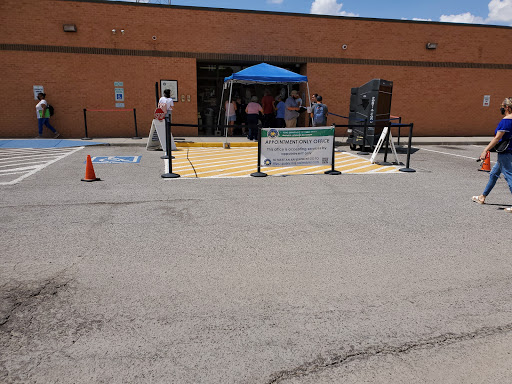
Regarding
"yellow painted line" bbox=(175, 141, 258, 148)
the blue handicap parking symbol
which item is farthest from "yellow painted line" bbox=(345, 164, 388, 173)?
the blue handicap parking symbol

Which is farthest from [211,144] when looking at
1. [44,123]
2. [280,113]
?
[44,123]

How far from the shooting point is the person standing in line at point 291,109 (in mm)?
14789

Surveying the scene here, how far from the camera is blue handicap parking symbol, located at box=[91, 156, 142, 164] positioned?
Result: 36.5 feet

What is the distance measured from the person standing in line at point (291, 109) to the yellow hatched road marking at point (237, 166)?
7.63 feet

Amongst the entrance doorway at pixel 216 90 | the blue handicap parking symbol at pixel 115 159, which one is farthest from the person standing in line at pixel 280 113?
the blue handicap parking symbol at pixel 115 159

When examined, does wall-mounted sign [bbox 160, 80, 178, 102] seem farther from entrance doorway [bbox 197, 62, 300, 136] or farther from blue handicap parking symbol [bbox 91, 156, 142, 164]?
blue handicap parking symbol [bbox 91, 156, 142, 164]

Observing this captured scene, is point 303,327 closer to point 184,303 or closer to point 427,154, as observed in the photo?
point 184,303

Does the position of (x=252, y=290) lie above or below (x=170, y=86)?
below

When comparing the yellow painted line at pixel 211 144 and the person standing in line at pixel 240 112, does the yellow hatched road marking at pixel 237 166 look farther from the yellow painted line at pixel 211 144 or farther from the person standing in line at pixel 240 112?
the person standing in line at pixel 240 112

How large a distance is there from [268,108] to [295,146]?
7804 millimetres

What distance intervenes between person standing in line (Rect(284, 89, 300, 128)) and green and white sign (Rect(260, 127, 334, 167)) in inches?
224

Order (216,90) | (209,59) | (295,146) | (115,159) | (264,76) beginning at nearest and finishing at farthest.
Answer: (295,146) → (115,159) → (264,76) → (209,59) → (216,90)

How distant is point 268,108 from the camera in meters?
16.5

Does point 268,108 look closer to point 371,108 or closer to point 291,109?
point 291,109
